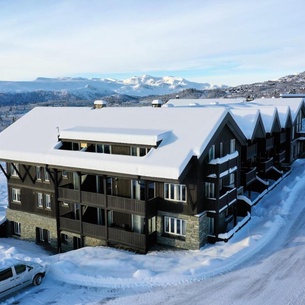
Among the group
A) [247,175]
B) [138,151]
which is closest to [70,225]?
[138,151]

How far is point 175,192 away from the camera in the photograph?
2517cm

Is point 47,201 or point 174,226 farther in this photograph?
point 47,201

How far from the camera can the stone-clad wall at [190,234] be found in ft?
80.3

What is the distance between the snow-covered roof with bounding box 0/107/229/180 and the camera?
23.5 metres

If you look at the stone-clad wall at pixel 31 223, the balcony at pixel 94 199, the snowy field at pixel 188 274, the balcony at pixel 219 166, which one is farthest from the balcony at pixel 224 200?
the stone-clad wall at pixel 31 223

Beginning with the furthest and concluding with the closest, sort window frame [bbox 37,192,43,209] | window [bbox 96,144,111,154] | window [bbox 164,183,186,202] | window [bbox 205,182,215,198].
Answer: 1. window frame [bbox 37,192,43,209]
2. window [bbox 96,144,111,154]
3. window [bbox 205,182,215,198]
4. window [bbox 164,183,186,202]

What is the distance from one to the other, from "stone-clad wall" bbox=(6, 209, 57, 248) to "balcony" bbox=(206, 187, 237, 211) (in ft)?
42.1

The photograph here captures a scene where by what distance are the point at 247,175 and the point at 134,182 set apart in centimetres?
1135

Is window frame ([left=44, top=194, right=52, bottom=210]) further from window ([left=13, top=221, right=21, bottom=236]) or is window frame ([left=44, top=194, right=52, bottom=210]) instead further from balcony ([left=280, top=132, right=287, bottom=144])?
balcony ([left=280, top=132, right=287, bottom=144])

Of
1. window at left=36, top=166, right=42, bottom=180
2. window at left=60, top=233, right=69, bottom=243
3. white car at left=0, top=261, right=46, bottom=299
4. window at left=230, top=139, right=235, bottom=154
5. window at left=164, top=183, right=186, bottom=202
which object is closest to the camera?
white car at left=0, top=261, right=46, bottom=299

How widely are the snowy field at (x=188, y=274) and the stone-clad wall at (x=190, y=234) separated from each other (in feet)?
1.89

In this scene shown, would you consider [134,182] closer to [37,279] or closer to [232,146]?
[232,146]

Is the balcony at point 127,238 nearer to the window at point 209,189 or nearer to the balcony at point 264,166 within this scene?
the window at point 209,189

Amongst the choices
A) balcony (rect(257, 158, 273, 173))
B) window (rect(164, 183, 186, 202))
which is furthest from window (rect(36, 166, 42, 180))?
balcony (rect(257, 158, 273, 173))
